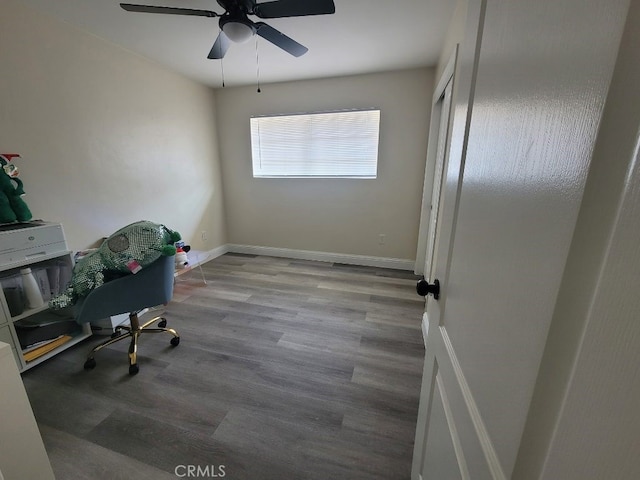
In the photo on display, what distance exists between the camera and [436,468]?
2.56 ft

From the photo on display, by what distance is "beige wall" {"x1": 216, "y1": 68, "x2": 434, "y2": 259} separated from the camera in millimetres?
3059

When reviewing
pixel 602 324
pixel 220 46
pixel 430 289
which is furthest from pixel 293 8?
pixel 602 324

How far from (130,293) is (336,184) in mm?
2567

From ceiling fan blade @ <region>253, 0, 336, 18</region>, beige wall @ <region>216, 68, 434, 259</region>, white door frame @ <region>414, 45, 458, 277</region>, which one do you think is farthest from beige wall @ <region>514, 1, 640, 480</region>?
beige wall @ <region>216, 68, 434, 259</region>

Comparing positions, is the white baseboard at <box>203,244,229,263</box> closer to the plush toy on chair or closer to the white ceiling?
the plush toy on chair

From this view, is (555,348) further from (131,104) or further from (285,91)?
(285,91)

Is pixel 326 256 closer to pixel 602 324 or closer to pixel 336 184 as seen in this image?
pixel 336 184

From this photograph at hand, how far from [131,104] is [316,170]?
6.88 ft

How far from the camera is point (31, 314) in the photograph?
1.73 meters

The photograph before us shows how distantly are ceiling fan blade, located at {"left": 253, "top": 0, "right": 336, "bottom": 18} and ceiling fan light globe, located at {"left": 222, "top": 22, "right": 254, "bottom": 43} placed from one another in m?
0.10

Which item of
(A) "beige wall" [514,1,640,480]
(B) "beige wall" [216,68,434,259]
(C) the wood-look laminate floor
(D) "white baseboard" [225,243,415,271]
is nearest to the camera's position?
(A) "beige wall" [514,1,640,480]

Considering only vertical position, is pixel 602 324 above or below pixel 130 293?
above

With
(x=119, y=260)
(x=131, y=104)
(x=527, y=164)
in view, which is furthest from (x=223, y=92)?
(x=527, y=164)

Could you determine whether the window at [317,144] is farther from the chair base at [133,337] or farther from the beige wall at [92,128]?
the chair base at [133,337]
